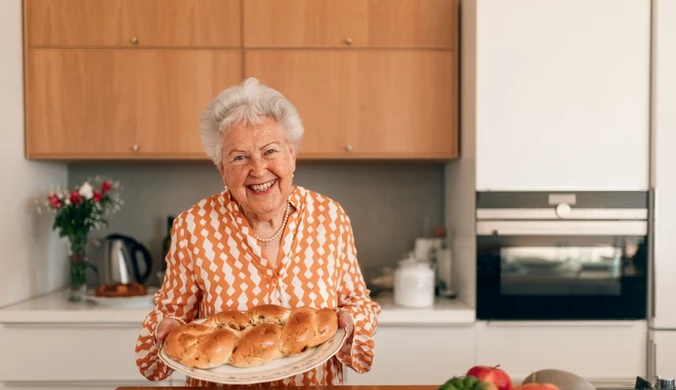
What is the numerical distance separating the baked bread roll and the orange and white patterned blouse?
34.3 inches

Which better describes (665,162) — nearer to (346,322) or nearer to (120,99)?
(346,322)

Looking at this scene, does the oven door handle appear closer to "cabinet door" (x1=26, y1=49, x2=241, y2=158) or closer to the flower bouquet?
"cabinet door" (x1=26, y1=49, x2=241, y2=158)

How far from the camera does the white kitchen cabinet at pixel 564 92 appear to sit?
7.09 ft

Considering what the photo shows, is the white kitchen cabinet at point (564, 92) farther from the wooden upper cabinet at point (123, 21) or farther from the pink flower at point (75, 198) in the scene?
the pink flower at point (75, 198)

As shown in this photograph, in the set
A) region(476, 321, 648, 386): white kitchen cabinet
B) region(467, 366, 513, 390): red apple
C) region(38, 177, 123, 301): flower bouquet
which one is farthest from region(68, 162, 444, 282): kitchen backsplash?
region(467, 366, 513, 390): red apple

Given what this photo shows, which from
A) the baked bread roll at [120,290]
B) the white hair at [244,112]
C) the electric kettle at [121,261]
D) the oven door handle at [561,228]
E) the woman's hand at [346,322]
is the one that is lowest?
the baked bread roll at [120,290]

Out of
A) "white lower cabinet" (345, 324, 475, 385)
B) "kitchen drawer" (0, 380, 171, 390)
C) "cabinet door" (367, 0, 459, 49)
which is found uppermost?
"cabinet door" (367, 0, 459, 49)

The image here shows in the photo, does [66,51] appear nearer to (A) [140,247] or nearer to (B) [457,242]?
(A) [140,247]

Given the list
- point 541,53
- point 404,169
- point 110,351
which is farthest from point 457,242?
point 110,351

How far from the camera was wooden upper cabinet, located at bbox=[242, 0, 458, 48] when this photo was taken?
2.36 meters

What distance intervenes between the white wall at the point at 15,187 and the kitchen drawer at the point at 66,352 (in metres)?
0.18

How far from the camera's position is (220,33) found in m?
2.36

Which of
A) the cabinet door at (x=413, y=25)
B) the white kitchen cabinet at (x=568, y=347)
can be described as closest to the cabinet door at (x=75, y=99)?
the cabinet door at (x=413, y=25)

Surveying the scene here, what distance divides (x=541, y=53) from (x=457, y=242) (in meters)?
0.79
